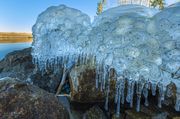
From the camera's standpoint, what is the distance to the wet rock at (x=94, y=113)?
701 cm

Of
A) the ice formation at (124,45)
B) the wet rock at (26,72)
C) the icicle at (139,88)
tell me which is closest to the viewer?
the ice formation at (124,45)

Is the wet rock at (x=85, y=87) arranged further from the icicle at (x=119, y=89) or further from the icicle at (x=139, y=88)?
the icicle at (x=139, y=88)

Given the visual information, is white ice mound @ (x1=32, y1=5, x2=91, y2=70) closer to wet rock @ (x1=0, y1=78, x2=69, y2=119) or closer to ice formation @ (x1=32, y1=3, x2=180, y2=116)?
ice formation @ (x1=32, y1=3, x2=180, y2=116)

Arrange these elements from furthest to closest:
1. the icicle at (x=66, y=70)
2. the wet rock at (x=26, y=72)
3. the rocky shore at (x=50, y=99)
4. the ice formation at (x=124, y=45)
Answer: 1. the wet rock at (x=26, y=72)
2. the icicle at (x=66, y=70)
3. the ice formation at (x=124, y=45)
4. the rocky shore at (x=50, y=99)

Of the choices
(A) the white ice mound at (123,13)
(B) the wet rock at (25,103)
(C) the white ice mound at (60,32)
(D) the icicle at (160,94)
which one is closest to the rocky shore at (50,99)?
(B) the wet rock at (25,103)

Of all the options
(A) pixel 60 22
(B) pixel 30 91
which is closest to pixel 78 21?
(A) pixel 60 22

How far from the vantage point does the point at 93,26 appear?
6879mm

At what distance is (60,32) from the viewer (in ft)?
23.9

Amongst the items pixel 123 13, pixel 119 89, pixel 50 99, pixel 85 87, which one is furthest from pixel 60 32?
pixel 50 99

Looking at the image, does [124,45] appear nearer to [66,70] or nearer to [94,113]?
[94,113]

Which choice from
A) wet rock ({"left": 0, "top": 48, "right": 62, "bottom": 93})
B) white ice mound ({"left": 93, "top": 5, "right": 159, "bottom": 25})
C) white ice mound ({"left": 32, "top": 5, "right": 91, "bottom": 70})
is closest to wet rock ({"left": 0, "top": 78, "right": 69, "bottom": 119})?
white ice mound ({"left": 32, "top": 5, "right": 91, "bottom": 70})

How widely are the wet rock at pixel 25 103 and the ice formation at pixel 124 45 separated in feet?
4.46

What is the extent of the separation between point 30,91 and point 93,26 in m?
2.10

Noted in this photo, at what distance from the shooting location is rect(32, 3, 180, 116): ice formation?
5668mm
